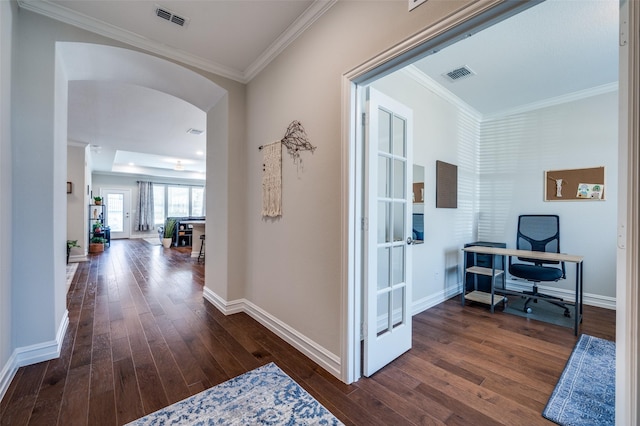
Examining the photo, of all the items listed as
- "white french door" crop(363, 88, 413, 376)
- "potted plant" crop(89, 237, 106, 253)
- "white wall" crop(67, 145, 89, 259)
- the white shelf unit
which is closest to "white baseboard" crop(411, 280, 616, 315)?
the white shelf unit

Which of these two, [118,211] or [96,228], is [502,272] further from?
[118,211]

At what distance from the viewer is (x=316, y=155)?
209 centimetres

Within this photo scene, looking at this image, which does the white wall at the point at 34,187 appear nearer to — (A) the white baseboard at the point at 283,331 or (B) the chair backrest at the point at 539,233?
(A) the white baseboard at the point at 283,331

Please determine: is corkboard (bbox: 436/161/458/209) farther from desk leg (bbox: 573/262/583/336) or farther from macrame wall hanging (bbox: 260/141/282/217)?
macrame wall hanging (bbox: 260/141/282/217)

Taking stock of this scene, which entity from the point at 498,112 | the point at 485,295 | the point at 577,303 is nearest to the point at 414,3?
the point at 577,303

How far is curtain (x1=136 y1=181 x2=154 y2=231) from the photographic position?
35.3 ft

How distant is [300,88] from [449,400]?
97.8 inches

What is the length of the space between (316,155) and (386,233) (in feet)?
2.69

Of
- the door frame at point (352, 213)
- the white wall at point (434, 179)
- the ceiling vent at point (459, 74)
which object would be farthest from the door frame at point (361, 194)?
the ceiling vent at point (459, 74)

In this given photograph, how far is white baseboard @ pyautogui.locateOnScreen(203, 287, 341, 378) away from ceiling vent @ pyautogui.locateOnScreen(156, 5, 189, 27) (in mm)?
2694

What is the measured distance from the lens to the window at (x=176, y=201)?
11.3m

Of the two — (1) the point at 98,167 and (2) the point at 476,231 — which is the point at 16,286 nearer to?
(2) the point at 476,231

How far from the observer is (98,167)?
9.20m

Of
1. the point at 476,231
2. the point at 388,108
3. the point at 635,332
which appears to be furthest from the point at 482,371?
the point at 476,231
